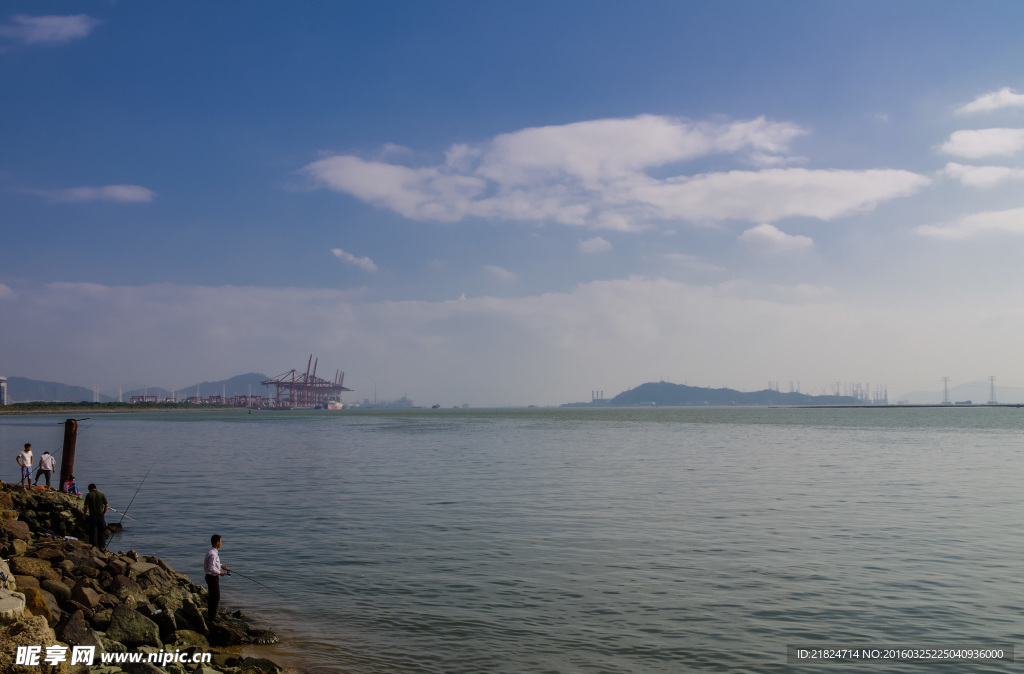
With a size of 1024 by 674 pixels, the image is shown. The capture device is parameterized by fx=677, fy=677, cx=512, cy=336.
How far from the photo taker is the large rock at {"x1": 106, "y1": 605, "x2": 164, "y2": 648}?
9305 millimetres

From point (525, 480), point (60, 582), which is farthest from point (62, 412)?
point (60, 582)

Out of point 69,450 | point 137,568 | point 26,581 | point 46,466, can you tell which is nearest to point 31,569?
point 26,581

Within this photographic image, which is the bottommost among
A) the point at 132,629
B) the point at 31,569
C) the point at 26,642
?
the point at 132,629

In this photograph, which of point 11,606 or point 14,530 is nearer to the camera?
point 11,606

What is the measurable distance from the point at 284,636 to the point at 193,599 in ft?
7.17

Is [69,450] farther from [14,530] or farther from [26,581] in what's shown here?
[26,581]

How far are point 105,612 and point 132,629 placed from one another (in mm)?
713

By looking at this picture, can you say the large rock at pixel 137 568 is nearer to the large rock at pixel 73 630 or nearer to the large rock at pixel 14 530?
the large rock at pixel 73 630

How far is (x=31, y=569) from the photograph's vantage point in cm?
1134

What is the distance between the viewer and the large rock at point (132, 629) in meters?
9.30

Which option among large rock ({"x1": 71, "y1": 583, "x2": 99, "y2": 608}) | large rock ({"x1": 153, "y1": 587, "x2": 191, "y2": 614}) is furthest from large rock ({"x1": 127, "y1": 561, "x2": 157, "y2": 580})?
large rock ({"x1": 71, "y1": 583, "x2": 99, "y2": 608})

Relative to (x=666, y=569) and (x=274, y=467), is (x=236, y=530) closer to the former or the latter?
(x=666, y=569)

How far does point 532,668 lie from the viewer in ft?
30.1

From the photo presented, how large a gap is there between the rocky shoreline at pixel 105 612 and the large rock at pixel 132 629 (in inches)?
0.5
